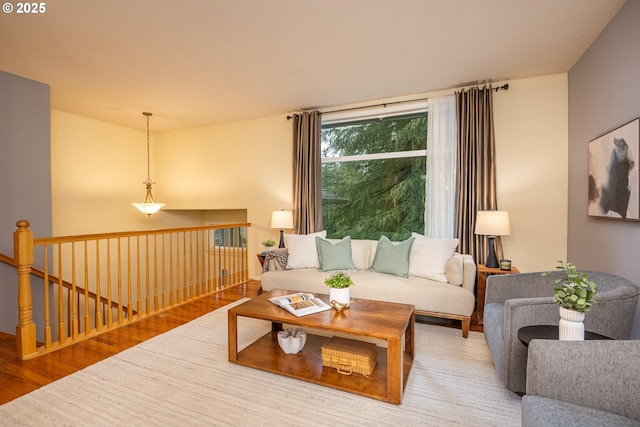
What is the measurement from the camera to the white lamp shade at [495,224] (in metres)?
3.13

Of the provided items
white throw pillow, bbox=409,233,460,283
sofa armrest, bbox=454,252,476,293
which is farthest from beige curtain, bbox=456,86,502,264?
sofa armrest, bbox=454,252,476,293

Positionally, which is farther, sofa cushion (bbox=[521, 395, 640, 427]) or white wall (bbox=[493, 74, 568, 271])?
white wall (bbox=[493, 74, 568, 271])

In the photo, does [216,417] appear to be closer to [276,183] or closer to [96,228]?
[276,183]

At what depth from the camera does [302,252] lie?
147 inches

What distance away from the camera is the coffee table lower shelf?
1938 mm

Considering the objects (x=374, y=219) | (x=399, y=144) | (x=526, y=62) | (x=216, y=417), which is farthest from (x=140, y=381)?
(x=526, y=62)

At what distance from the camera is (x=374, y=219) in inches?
173

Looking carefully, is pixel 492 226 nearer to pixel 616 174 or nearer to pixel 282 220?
pixel 616 174

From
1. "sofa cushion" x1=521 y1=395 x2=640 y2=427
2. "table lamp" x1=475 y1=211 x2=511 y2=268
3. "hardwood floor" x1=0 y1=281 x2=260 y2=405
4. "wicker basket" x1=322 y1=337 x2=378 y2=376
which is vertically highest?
"table lamp" x1=475 y1=211 x2=511 y2=268

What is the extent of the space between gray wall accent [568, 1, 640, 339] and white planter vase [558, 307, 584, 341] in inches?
45.3

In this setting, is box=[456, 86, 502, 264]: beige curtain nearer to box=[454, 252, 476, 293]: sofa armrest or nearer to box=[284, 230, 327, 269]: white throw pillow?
box=[454, 252, 476, 293]: sofa armrest

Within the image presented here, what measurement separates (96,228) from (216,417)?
15.0 ft

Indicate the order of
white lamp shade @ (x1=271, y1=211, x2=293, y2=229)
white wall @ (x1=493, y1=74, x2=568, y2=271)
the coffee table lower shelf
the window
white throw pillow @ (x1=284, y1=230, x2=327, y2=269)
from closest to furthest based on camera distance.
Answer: the coffee table lower shelf, white wall @ (x1=493, y1=74, x2=568, y2=271), white throw pillow @ (x1=284, y1=230, x2=327, y2=269), the window, white lamp shade @ (x1=271, y1=211, x2=293, y2=229)

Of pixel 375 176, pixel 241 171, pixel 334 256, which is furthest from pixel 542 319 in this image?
pixel 241 171
